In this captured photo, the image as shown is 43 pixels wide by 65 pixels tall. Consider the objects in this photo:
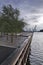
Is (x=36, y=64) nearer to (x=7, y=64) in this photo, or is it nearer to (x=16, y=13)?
(x=7, y=64)

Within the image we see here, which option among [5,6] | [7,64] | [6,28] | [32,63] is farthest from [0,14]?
[7,64]

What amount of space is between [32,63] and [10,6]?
71.7 ft

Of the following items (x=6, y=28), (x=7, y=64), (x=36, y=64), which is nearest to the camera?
(x=7, y=64)

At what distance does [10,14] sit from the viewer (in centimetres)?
3375

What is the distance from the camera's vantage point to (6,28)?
23047 millimetres

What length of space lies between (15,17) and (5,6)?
3.78 m

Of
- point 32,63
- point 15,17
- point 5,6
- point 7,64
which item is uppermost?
point 5,6

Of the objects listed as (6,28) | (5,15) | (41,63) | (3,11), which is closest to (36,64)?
(41,63)

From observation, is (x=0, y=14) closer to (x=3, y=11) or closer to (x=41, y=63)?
(x=3, y=11)

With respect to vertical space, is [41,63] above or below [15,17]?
below

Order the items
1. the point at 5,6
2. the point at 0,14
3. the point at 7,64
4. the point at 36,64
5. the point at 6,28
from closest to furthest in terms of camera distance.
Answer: the point at 7,64 < the point at 36,64 < the point at 6,28 < the point at 0,14 < the point at 5,6

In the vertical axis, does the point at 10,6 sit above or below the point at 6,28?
above

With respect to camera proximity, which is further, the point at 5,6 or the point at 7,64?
the point at 5,6

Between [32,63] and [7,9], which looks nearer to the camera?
[32,63]
